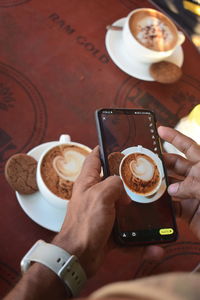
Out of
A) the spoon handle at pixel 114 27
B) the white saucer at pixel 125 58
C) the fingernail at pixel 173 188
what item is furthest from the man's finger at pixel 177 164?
the spoon handle at pixel 114 27

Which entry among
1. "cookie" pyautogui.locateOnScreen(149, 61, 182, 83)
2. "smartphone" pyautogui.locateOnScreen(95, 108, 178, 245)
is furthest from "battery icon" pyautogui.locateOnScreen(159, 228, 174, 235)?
"cookie" pyautogui.locateOnScreen(149, 61, 182, 83)

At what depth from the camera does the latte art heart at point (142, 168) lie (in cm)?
59

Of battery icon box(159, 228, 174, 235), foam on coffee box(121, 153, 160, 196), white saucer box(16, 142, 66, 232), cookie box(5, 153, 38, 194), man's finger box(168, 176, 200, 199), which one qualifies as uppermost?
man's finger box(168, 176, 200, 199)

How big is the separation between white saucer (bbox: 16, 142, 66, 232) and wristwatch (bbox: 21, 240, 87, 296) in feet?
0.32

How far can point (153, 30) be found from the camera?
813mm

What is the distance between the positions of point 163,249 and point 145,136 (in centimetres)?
22

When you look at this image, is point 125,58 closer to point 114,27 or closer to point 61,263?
point 114,27

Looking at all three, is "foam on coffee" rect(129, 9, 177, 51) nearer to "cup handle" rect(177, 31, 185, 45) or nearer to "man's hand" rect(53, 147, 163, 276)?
"cup handle" rect(177, 31, 185, 45)

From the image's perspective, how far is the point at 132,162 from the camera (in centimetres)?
60

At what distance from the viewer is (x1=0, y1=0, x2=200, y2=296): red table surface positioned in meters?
0.59

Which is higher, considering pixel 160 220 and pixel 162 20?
pixel 162 20

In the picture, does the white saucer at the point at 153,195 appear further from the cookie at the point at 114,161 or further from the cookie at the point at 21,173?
the cookie at the point at 21,173

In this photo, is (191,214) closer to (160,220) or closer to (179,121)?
(160,220)

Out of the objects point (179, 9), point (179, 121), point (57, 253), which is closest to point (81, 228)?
point (57, 253)
